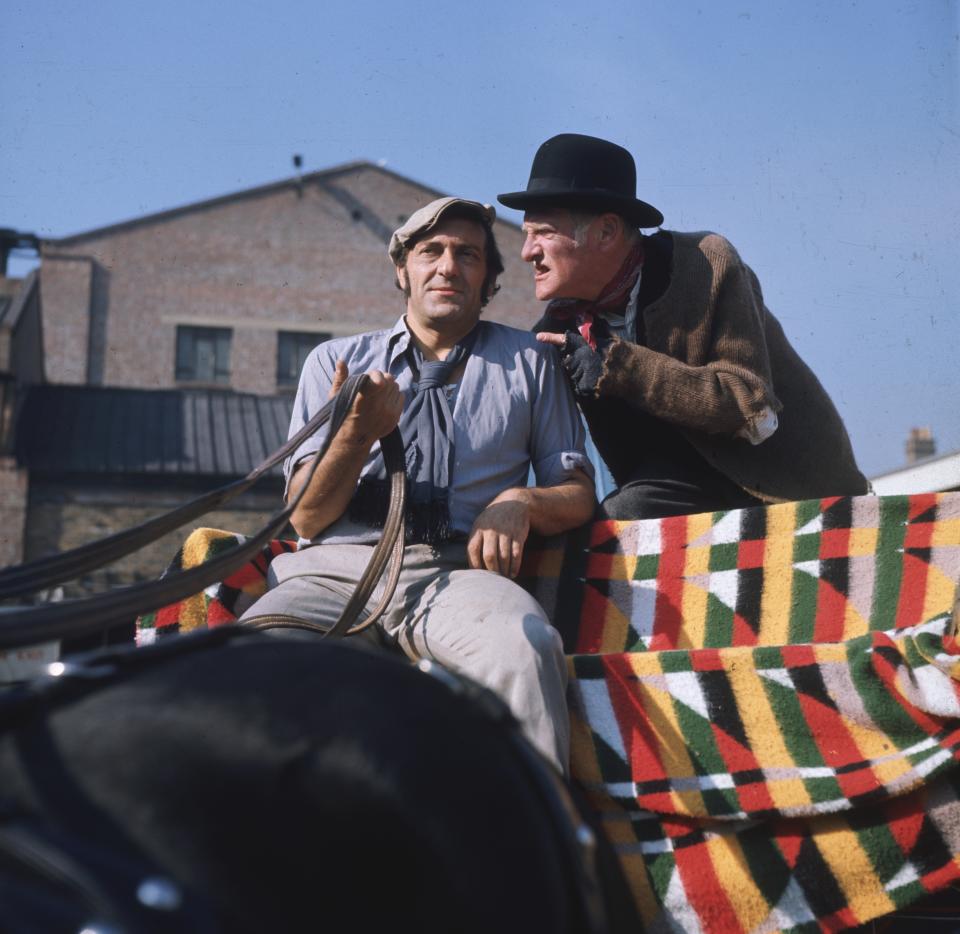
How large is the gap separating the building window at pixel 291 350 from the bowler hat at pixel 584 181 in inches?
1039

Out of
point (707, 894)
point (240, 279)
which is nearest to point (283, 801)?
point (707, 894)

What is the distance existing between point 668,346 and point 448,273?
Answer: 1.85ft

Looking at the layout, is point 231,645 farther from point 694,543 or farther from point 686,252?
point 686,252

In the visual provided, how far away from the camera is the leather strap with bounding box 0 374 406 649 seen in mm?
1425

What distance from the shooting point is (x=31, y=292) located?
88.1ft

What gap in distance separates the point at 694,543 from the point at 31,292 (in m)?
26.6

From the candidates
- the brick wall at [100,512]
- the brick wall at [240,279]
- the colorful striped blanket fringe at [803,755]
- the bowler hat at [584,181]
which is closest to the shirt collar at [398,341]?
the bowler hat at [584,181]

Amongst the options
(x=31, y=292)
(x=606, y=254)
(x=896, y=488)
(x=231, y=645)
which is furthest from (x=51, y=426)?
(x=231, y=645)

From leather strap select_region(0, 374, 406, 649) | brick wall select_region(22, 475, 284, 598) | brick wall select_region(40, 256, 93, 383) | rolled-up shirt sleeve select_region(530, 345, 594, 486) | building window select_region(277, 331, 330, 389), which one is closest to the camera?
leather strap select_region(0, 374, 406, 649)

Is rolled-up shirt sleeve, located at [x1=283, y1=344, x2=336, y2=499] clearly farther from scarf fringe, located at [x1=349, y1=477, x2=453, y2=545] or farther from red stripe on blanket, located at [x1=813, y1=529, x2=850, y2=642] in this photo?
red stripe on blanket, located at [x1=813, y1=529, x2=850, y2=642]

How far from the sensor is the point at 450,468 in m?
2.73

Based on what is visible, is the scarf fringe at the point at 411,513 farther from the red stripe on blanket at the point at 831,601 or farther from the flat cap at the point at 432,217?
the red stripe on blanket at the point at 831,601

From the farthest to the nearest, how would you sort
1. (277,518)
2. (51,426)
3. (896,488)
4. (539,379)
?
(51,426), (896,488), (539,379), (277,518)

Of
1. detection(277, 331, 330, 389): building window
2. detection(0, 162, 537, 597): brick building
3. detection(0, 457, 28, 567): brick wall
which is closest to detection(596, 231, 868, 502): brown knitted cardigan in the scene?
detection(0, 457, 28, 567): brick wall
